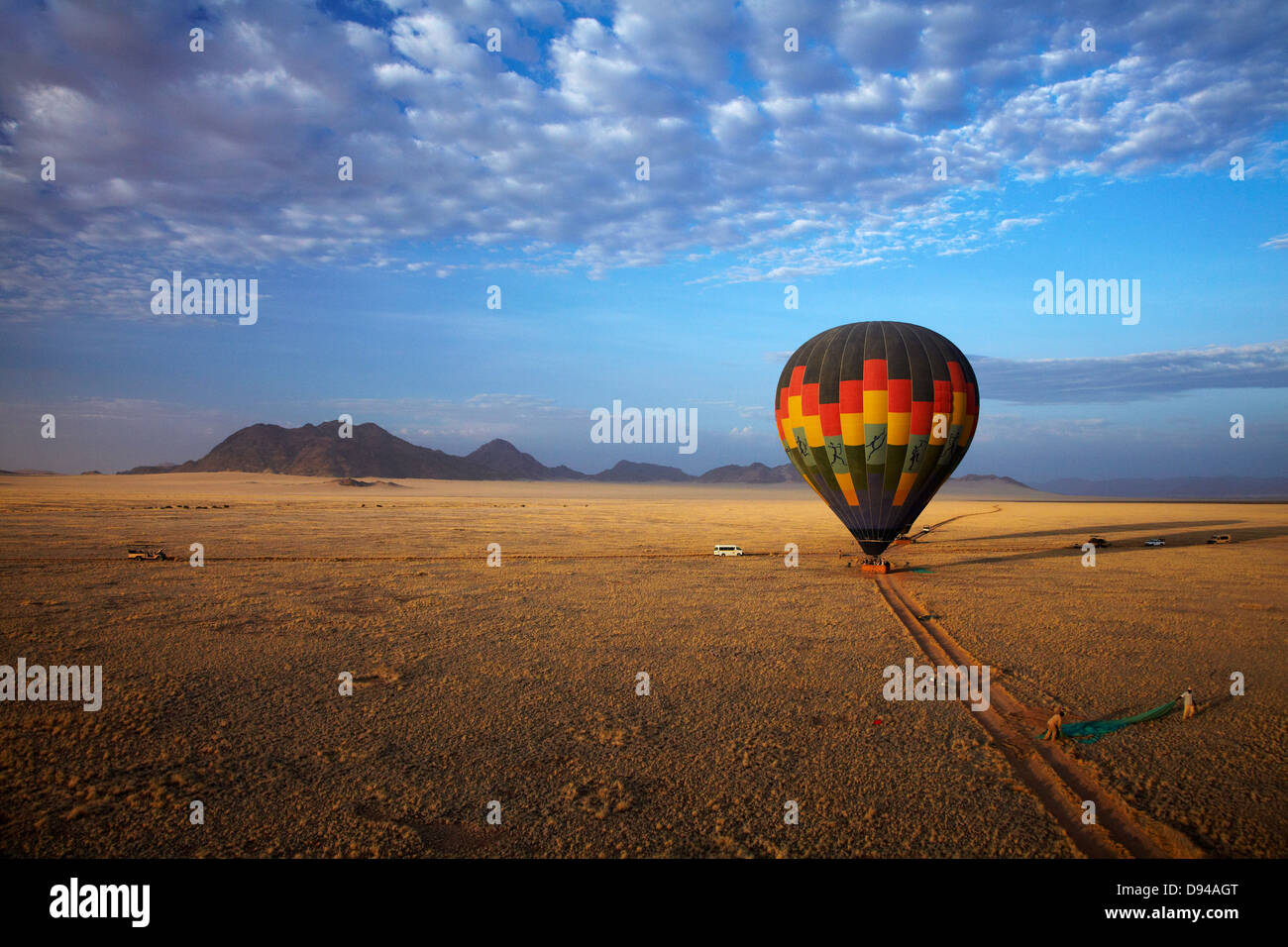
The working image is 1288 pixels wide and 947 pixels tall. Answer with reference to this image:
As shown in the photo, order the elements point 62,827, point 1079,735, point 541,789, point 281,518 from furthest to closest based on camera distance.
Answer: point 281,518 → point 1079,735 → point 541,789 → point 62,827

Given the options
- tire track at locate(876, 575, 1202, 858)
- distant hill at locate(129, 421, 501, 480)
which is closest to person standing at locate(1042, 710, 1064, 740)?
tire track at locate(876, 575, 1202, 858)

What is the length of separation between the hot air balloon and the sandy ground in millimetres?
2784

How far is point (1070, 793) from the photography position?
5621 mm

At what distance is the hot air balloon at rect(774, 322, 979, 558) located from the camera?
17.5 meters

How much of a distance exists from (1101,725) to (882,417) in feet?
37.2

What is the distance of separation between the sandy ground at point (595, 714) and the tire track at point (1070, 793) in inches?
6.5

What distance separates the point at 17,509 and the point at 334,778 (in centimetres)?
4638

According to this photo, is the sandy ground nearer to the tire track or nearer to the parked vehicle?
the tire track

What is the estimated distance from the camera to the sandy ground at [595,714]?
5.04m

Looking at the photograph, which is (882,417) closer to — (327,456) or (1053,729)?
(1053,729)
